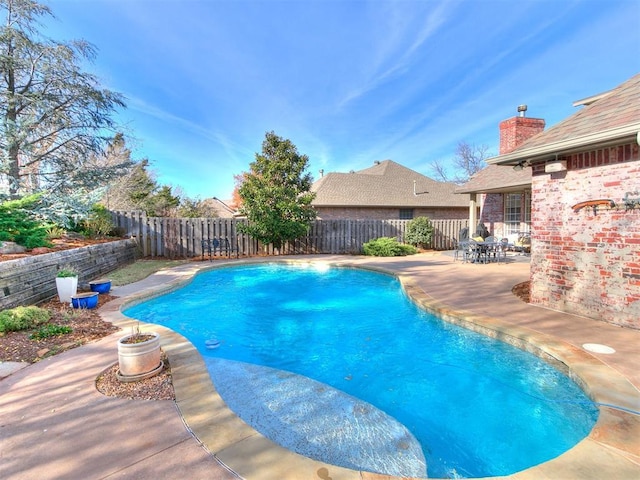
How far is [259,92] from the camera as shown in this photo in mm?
14984

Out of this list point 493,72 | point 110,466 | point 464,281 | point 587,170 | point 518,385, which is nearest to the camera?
point 110,466

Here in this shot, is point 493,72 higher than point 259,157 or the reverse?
higher

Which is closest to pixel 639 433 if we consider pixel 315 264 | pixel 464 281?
pixel 464 281

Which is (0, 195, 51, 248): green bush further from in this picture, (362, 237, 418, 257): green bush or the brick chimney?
the brick chimney

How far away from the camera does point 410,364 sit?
4.46 metres

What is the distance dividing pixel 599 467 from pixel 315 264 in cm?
1002

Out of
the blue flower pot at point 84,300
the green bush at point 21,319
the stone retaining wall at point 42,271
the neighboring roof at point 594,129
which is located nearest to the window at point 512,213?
the neighboring roof at point 594,129

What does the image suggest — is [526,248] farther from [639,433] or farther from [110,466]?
[110,466]

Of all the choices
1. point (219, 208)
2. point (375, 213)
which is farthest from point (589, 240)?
point (219, 208)

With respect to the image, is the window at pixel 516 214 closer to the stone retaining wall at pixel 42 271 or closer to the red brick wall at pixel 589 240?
the red brick wall at pixel 589 240

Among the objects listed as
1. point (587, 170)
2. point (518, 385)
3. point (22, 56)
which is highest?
point (22, 56)

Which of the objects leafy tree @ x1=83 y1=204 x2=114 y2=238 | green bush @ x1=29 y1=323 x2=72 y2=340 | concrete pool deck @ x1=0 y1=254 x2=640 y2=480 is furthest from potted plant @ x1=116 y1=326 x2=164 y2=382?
leafy tree @ x1=83 y1=204 x2=114 y2=238

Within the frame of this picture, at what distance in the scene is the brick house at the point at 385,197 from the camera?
757 inches

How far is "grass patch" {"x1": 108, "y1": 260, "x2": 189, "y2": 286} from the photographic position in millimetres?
8141
